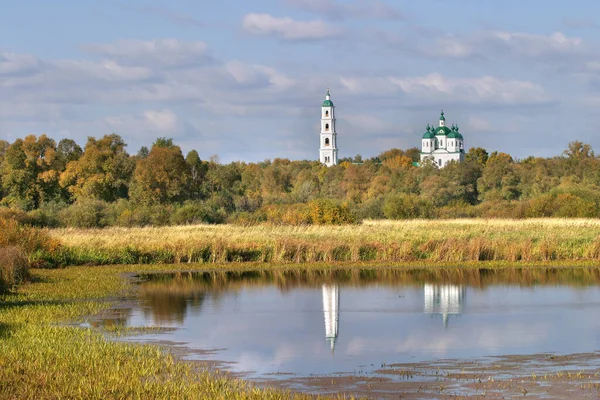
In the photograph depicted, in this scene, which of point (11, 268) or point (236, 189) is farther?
point (236, 189)

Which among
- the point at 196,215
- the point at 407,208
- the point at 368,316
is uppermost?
the point at 407,208

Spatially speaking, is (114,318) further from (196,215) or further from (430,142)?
(430,142)

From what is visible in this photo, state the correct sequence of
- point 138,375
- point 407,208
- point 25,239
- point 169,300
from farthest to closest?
1. point 407,208
2. point 25,239
3. point 169,300
4. point 138,375

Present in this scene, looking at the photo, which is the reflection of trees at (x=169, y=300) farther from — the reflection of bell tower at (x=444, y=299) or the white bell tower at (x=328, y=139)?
the white bell tower at (x=328, y=139)

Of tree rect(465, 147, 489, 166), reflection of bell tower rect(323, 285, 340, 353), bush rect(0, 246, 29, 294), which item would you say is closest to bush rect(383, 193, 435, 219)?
reflection of bell tower rect(323, 285, 340, 353)

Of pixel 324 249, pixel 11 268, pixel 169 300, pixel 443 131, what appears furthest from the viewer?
pixel 443 131

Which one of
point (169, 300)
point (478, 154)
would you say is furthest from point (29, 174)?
point (478, 154)

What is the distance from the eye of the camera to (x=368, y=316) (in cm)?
2253

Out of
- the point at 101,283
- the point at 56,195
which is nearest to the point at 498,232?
the point at 101,283

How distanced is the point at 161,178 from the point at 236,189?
19.7m

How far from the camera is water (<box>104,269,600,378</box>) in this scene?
55.7ft

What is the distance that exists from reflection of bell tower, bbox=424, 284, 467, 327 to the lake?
3 centimetres

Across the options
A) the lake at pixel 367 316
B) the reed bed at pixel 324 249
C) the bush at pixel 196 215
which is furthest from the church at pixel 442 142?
the lake at pixel 367 316

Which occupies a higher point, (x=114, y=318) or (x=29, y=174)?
(x=29, y=174)
